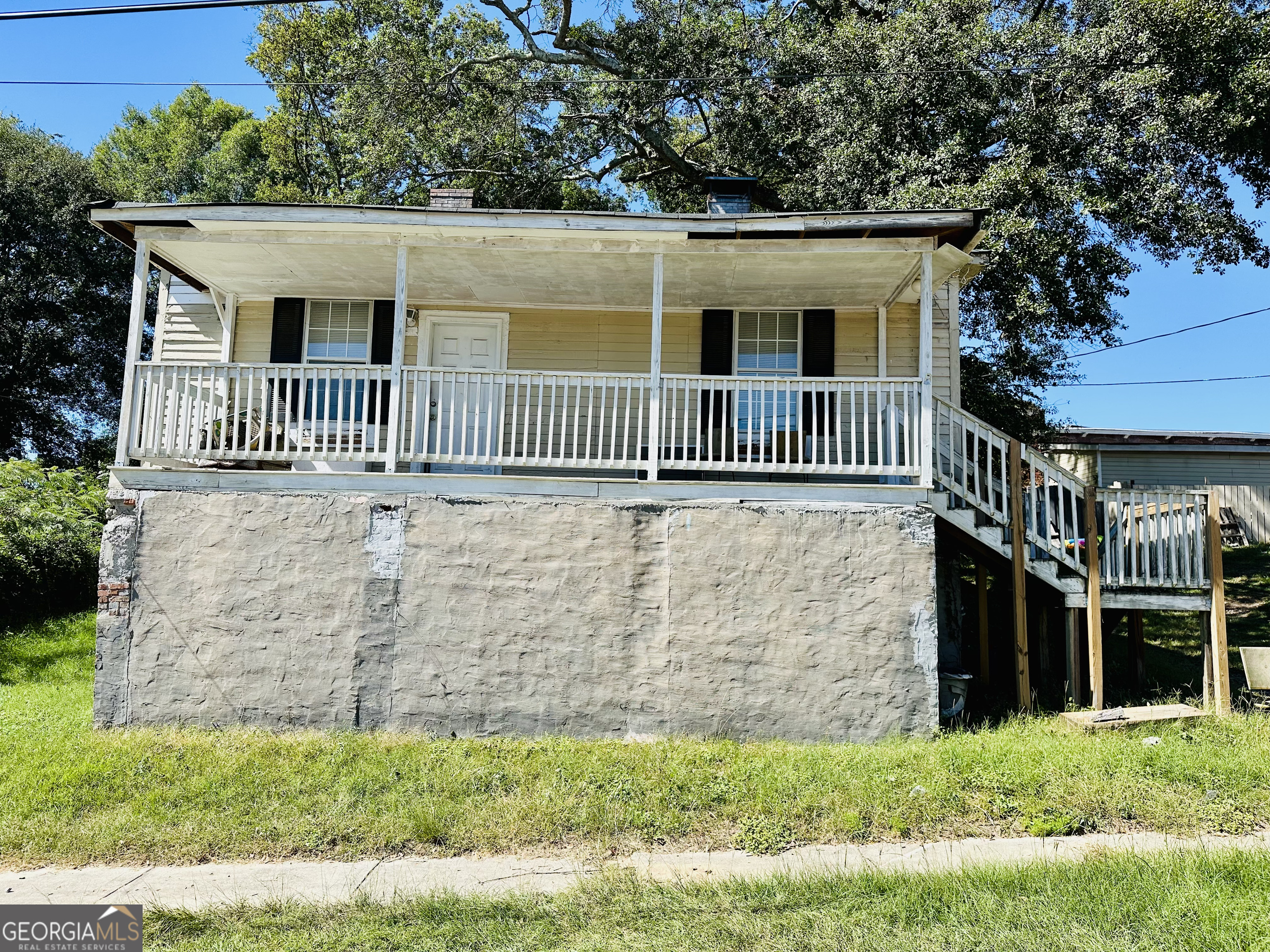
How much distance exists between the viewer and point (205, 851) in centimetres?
575

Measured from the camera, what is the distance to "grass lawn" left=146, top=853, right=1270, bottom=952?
433cm

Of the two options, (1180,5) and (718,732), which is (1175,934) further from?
(1180,5)

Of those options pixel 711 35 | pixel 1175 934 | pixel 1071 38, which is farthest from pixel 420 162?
pixel 1175 934

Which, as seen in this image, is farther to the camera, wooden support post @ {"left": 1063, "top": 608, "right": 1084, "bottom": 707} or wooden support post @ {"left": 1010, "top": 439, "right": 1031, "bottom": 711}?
wooden support post @ {"left": 1063, "top": 608, "right": 1084, "bottom": 707}

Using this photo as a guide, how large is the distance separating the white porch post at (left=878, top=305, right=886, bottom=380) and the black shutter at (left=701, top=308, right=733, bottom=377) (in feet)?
5.36

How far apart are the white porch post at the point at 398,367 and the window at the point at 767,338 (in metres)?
3.99

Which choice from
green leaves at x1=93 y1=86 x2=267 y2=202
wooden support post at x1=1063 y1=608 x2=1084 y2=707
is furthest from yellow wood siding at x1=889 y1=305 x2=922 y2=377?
green leaves at x1=93 y1=86 x2=267 y2=202

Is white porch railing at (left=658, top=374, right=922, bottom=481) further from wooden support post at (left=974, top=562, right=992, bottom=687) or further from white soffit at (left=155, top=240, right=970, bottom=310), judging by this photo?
wooden support post at (left=974, top=562, right=992, bottom=687)

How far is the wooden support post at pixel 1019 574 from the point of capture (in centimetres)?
852

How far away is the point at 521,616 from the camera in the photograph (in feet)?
25.8

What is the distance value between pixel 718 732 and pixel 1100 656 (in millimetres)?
3652

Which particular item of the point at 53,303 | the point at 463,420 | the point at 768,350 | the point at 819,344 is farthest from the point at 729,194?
the point at 53,303

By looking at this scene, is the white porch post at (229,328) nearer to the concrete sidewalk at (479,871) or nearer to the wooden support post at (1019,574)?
the concrete sidewalk at (479,871)

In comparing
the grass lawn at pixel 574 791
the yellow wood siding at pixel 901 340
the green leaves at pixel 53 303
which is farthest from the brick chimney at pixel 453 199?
the green leaves at pixel 53 303
